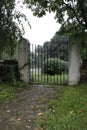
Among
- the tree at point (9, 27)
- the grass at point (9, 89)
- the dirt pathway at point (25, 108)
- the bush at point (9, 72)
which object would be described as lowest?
the dirt pathway at point (25, 108)

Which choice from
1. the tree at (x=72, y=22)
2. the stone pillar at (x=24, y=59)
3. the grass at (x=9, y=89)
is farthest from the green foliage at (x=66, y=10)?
the grass at (x=9, y=89)

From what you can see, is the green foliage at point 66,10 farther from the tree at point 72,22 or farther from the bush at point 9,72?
the bush at point 9,72

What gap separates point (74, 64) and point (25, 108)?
5148 mm

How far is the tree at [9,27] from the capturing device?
1292 cm

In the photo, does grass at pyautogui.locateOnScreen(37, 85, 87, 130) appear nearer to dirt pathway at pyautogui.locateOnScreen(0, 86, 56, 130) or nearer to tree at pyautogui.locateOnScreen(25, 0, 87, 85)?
dirt pathway at pyautogui.locateOnScreen(0, 86, 56, 130)

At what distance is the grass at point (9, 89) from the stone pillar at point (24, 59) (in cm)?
55

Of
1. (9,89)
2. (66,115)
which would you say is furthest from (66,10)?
(66,115)

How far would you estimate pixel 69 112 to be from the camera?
759 centimetres

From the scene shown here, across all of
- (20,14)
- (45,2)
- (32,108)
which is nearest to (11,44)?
(20,14)

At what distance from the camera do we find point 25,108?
840 centimetres

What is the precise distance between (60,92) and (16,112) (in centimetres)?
346

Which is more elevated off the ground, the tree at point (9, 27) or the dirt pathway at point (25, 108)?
the tree at point (9, 27)

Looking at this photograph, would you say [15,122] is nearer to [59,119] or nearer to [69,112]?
[59,119]

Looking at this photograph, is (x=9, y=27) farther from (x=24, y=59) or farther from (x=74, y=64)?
(x=74, y=64)
